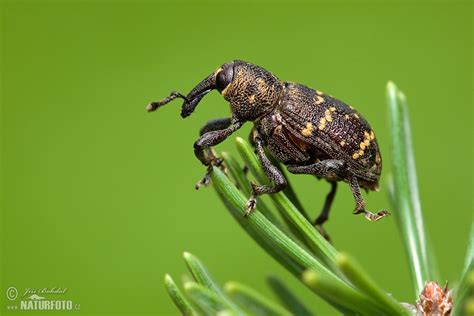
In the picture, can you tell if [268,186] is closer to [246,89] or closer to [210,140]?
[210,140]

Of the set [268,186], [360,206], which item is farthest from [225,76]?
[268,186]

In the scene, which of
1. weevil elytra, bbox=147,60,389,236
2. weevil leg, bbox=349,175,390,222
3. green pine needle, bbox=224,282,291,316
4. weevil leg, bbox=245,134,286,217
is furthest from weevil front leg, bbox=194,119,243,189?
green pine needle, bbox=224,282,291,316

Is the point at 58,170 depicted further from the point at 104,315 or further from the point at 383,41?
the point at 383,41

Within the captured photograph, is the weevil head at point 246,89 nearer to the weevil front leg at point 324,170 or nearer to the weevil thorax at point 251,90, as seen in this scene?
the weevil thorax at point 251,90

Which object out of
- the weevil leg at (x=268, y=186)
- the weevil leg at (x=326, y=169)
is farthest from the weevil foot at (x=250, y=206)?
the weevil leg at (x=326, y=169)

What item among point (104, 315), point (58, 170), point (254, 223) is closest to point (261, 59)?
point (58, 170)

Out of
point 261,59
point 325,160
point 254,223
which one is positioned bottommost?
point 254,223
